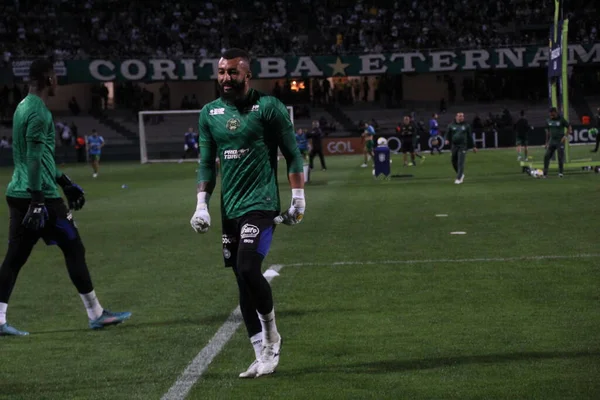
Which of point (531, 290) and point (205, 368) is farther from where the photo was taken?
point (531, 290)

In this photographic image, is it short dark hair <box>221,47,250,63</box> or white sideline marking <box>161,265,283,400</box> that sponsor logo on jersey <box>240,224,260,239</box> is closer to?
white sideline marking <box>161,265,283,400</box>

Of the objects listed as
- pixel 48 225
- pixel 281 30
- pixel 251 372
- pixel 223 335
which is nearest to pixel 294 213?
pixel 251 372

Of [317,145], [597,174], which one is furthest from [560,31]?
[317,145]

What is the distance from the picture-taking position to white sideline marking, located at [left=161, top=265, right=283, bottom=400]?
650cm

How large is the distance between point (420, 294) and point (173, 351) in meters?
3.24

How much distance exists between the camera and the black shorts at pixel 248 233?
6820 millimetres

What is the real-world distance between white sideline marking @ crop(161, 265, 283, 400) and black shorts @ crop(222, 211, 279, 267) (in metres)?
0.79

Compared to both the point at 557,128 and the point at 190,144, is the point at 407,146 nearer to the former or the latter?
the point at 557,128

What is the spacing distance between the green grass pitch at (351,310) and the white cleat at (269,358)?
0.07 metres

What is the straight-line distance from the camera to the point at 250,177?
6.92 meters

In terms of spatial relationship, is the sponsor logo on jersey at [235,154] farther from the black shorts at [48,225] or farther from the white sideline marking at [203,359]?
the black shorts at [48,225]

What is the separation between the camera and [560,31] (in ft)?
97.0

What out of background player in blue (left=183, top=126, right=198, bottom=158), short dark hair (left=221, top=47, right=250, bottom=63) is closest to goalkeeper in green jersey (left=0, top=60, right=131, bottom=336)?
short dark hair (left=221, top=47, right=250, bottom=63)

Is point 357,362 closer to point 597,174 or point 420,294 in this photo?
point 420,294
